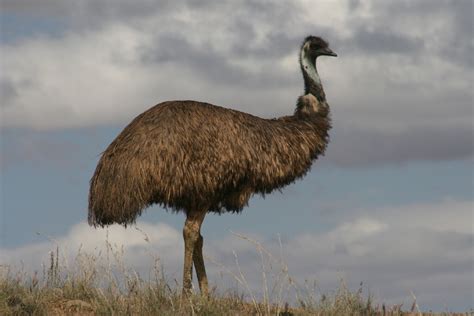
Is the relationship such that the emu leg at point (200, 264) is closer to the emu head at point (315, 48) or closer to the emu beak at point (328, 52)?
the emu head at point (315, 48)

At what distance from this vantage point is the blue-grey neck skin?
14.4 meters

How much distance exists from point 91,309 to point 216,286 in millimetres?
1547

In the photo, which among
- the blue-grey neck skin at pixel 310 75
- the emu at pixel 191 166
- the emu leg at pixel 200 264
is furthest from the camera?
the blue-grey neck skin at pixel 310 75

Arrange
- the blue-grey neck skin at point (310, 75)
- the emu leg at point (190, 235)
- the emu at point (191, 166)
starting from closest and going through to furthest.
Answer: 1. the emu at point (191, 166)
2. the emu leg at point (190, 235)
3. the blue-grey neck skin at point (310, 75)

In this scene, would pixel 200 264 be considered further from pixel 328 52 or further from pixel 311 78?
pixel 328 52

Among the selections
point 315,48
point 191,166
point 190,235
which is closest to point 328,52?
point 315,48

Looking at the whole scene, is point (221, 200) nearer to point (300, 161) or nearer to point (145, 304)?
point (300, 161)

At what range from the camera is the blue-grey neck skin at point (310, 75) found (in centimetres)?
1439

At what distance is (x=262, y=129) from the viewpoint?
12789mm

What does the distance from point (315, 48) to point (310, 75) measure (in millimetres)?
597

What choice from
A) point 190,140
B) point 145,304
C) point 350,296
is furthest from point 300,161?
point 145,304

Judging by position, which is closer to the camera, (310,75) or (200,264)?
(200,264)

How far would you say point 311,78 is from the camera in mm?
14453

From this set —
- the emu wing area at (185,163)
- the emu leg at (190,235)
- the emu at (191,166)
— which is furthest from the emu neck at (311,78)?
the emu leg at (190,235)
